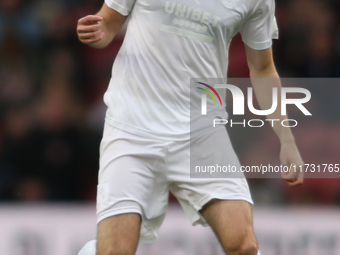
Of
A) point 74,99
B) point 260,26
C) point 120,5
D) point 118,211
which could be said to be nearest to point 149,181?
point 118,211

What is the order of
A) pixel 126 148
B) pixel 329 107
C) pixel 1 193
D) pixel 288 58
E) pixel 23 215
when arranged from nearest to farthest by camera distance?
1. pixel 126 148
2. pixel 23 215
3. pixel 1 193
4. pixel 329 107
5. pixel 288 58

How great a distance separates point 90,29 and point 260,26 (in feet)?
2.77

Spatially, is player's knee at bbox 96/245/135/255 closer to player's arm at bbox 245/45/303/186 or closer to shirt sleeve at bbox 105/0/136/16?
player's arm at bbox 245/45/303/186

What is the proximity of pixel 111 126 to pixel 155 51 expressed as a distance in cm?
37

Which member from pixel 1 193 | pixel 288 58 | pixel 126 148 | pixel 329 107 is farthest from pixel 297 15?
pixel 126 148

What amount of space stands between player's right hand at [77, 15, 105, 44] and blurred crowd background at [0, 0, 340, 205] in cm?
221

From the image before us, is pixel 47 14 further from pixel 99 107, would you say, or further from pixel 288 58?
pixel 288 58

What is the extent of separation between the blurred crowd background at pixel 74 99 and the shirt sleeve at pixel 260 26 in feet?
5.80

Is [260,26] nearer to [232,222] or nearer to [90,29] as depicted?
[90,29]

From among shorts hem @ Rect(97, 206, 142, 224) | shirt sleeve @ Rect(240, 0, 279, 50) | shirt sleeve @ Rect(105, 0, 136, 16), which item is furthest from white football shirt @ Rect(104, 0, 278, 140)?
shorts hem @ Rect(97, 206, 142, 224)

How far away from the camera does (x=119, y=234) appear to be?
223cm

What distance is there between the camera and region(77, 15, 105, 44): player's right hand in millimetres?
2322

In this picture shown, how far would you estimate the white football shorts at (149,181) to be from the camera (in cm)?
232

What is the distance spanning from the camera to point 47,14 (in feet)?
17.4
